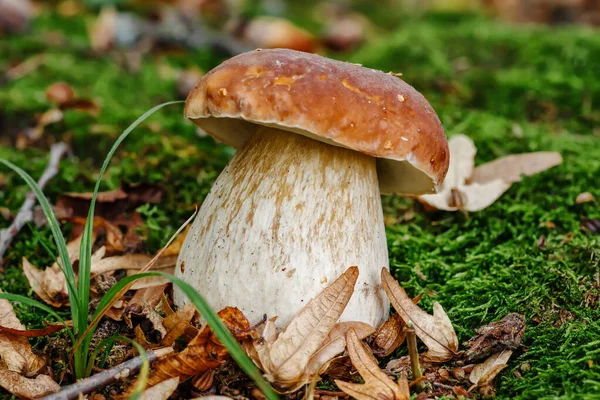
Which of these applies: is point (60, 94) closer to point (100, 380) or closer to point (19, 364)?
point (19, 364)

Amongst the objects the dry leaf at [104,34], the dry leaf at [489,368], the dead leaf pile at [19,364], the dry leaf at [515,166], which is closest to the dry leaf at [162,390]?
→ the dead leaf pile at [19,364]

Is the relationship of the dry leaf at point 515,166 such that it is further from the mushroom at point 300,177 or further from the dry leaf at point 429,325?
the dry leaf at point 429,325

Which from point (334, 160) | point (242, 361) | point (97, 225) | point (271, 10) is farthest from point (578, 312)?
point (271, 10)

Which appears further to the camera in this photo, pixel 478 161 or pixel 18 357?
pixel 478 161

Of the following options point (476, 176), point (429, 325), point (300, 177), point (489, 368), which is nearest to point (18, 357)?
point (300, 177)

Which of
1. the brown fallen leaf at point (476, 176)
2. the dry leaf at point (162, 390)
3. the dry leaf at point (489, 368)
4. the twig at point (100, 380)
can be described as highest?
the brown fallen leaf at point (476, 176)

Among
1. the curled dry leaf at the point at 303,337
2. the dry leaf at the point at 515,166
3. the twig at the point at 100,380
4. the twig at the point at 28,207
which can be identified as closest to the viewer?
the twig at the point at 100,380
